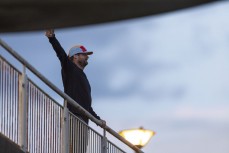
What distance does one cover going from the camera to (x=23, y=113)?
9359mm

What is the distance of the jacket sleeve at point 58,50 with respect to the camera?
11.5 metres

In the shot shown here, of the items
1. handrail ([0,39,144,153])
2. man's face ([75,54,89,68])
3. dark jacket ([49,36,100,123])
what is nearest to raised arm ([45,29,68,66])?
dark jacket ([49,36,100,123])

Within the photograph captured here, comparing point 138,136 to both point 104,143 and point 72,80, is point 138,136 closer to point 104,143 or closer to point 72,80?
point 104,143

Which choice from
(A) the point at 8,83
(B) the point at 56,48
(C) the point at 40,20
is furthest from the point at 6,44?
(C) the point at 40,20

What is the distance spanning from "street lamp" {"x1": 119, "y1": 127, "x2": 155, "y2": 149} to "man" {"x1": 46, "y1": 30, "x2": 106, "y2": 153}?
5.63 metres

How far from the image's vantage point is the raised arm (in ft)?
37.8

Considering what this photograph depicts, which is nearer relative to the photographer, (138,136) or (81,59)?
(81,59)

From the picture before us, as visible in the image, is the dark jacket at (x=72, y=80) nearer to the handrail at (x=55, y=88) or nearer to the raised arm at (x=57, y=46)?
the raised arm at (x=57, y=46)

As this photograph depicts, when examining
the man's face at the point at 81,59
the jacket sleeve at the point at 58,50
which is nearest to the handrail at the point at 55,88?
the jacket sleeve at the point at 58,50

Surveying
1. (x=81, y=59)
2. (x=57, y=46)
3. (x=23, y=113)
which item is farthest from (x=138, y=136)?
(x=23, y=113)

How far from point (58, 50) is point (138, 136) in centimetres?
711

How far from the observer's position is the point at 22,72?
31.3 feet

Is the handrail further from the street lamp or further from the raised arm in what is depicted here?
the street lamp

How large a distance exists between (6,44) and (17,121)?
116cm
